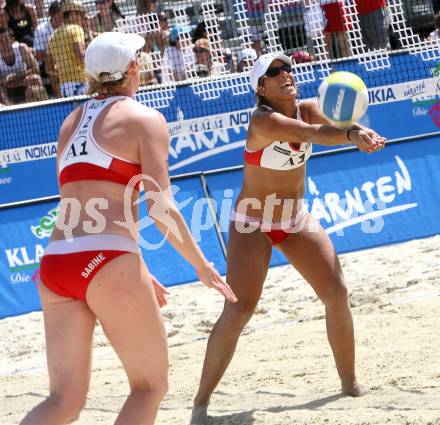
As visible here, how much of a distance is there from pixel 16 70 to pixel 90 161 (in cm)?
722

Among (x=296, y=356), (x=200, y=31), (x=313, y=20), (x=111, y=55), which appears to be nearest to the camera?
(x=111, y=55)

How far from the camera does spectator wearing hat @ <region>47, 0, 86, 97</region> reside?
9.70 m

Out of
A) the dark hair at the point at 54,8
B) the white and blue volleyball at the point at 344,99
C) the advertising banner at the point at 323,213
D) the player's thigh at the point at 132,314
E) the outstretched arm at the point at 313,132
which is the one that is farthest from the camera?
the dark hair at the point at 54,8

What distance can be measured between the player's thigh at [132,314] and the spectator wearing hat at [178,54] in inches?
257

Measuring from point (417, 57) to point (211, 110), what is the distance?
2.17 meters

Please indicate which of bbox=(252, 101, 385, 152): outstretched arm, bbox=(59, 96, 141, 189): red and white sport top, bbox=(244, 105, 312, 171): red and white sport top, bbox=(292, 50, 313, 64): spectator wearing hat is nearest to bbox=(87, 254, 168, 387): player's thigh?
bbox=(59, 96, 141, 189): red and white sport top

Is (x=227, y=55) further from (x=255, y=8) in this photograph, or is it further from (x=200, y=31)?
(x=255, y=8)

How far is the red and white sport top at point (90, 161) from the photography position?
3.21m

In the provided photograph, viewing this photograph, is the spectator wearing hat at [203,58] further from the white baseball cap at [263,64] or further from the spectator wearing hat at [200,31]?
the white baseball cap at [263,64]

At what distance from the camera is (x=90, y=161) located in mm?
3229

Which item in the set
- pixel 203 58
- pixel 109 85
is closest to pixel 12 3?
pixel 203 58

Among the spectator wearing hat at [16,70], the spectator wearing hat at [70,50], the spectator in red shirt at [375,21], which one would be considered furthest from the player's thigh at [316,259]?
the spectator wearing hat at [16,70]

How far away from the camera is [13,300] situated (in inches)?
312

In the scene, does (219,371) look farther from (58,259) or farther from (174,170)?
(174,170)
